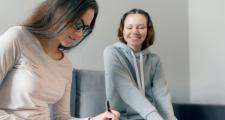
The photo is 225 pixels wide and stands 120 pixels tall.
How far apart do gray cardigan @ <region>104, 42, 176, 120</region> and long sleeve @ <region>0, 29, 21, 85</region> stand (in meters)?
0.70

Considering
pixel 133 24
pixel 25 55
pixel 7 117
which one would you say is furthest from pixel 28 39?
pixel 133 24

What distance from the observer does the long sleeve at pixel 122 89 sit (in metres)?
1.43

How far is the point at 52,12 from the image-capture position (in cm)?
88

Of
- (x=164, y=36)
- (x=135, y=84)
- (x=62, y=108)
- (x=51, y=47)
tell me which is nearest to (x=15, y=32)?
(x=51, y=47)

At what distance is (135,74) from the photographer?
156cm

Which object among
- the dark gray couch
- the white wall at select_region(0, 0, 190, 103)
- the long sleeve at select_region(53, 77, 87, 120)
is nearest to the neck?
the long sleeve at select_region(53, 77, 87, 120)

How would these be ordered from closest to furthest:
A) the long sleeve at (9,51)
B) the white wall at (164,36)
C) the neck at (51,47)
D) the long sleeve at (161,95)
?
the long sleeve at (9,51), the neck at (51,47), the long sleeve at (161,95), the white wall at (164,36)

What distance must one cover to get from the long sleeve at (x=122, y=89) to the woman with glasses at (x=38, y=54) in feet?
1.73

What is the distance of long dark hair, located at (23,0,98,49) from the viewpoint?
875 millimetres

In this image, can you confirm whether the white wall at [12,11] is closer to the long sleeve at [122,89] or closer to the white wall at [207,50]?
the long sleeve at [122,89]

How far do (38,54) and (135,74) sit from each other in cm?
72

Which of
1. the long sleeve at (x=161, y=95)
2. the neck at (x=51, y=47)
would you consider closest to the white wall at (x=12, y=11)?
the neck at (x=51, y=47)

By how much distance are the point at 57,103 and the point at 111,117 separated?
205 millimetres

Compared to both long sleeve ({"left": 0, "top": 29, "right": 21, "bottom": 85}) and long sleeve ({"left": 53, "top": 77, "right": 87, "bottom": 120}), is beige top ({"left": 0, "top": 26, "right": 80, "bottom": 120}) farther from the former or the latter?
long sleeve ({"left": 53, "top": 77, "right": 87, "bottom": 120})
